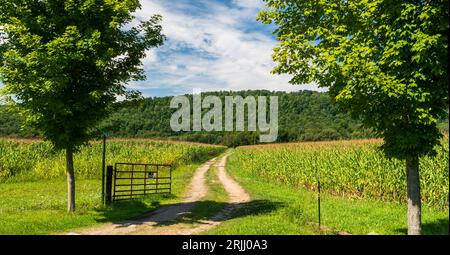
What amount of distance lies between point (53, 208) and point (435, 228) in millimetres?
16681

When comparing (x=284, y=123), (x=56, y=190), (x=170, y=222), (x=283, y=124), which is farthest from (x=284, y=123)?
(x=170, y=222)

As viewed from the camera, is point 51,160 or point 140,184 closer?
point 140,184

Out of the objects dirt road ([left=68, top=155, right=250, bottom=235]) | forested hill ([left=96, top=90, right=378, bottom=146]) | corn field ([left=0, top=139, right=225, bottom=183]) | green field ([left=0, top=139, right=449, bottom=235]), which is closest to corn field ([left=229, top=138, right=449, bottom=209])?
green field ([left=0, top=139, right=449, bottom=235])

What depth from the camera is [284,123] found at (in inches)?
4555

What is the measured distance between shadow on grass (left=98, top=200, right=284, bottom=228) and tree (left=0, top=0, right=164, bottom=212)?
9.04ft

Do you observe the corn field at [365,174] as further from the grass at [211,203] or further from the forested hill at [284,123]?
the forested hill at [284,123]

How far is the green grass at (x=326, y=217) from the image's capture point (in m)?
13.0

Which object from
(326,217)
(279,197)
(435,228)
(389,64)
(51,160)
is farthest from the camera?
(51,160)

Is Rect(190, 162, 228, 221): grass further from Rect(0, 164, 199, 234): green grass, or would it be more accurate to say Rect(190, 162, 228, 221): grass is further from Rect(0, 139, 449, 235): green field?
Rect(0, 164, 199, 234): green grass

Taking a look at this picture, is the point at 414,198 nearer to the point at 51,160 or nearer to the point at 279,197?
the point at 279,197

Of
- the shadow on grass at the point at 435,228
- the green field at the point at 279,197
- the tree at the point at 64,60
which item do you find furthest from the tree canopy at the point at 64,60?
the shadow on grass at the point at 435,228

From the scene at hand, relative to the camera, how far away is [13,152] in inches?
1359
